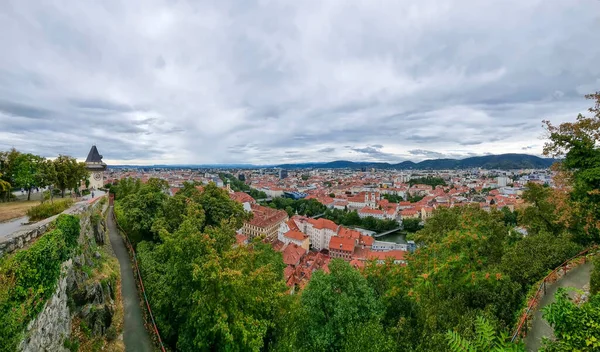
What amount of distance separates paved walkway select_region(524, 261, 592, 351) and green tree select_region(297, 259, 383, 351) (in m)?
3.82

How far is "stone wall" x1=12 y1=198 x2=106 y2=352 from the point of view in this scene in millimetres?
5781

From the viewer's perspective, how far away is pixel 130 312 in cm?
1132


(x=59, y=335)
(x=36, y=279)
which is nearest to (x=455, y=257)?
(x=36, y=279)

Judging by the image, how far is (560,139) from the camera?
914cm

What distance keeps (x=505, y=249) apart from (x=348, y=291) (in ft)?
23.4

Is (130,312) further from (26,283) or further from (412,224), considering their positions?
(412,224)

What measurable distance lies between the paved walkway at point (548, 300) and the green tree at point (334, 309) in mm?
3817

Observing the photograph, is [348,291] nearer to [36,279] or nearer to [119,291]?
[36,279]

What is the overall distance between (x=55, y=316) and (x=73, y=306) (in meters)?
1.84

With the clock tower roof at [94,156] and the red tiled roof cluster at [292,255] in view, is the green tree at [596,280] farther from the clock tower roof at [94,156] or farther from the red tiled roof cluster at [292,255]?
the clock tower roof at [94,156]

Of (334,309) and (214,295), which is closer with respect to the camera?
(214,295)

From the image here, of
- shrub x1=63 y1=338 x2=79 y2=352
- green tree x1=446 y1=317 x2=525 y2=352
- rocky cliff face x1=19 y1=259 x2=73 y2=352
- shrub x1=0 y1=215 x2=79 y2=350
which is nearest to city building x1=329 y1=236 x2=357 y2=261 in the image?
shrub x1=63 y1=338 x2=79 y2=352

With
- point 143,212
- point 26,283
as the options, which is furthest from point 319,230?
point 26,283

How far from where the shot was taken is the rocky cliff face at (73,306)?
6.09 meters
